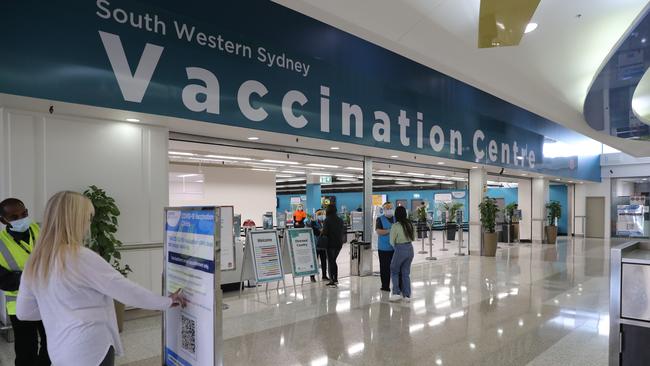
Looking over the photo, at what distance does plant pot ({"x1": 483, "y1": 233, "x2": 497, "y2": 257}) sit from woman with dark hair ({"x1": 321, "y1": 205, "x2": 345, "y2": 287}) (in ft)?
19.7

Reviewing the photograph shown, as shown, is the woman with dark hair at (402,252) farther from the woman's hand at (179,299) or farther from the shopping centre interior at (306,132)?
the woman's hand at (179,299)

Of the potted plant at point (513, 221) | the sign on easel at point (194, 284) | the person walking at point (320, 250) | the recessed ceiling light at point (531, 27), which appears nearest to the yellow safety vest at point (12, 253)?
the sign on easel at point (194, 284)

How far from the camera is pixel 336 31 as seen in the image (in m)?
6.91

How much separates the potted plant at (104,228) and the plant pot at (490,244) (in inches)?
388

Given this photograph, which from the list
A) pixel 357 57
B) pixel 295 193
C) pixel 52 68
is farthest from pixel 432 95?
pixel 295 193

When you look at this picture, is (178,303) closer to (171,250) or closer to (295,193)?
(171,250)

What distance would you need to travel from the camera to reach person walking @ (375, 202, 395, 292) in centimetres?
678

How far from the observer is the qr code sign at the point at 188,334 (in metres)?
2.15

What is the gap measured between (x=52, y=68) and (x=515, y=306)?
6.39 m

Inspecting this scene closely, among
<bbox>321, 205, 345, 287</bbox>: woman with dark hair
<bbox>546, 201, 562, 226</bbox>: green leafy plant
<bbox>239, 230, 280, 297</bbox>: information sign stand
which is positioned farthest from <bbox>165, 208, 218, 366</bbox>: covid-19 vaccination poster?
<bbox>546, 201, 562, 226</bbox>: green leafy plant

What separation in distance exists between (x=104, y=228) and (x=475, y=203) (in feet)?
34.9

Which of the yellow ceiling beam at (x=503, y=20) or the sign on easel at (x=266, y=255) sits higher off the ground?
the yellow ceiling beam at (x=503, y=20)

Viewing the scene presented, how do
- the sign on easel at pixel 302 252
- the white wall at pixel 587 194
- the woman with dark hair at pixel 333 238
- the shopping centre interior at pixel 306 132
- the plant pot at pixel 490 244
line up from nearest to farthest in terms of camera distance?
the shopping centre interior at pixel 306 132, the sign on easel at pixel 302 252, the woman with dark hair at pixel 333 238, the plant pot at pixel 490 244, the white wall at pixel 587 194

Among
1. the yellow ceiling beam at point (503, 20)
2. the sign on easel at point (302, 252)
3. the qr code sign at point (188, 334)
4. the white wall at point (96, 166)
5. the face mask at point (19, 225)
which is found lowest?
the sign on easel at point (302, 252)
